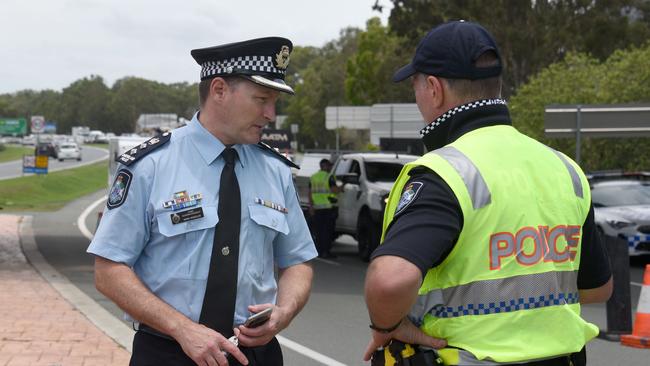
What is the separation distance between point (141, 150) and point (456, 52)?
3.69ft

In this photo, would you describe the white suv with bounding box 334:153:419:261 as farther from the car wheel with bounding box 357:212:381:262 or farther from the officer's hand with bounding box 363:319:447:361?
the officer's hand with bounding box 363:319:447:361

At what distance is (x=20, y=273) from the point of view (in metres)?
14.9

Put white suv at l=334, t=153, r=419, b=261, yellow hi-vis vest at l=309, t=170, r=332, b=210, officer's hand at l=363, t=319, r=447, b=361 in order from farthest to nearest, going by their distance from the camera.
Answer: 1. yellow hi-vis vest at l=309, t=170, r=332, b=210
2. white suv at l=334, t=153, r=419, b=261
3. officer's hand at l=363, t=319, r=447, b=361

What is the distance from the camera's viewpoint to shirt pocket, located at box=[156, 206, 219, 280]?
3.43 m

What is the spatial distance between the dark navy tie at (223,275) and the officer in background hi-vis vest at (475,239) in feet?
1.86

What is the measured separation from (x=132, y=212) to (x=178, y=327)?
40 cm

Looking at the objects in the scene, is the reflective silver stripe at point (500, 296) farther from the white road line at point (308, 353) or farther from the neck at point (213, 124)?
the white road line at point (308, 353)

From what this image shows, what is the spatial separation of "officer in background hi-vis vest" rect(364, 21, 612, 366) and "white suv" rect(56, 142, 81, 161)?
283 ft

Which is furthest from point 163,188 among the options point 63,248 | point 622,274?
point 63,248

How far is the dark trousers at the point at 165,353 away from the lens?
3.46 metres

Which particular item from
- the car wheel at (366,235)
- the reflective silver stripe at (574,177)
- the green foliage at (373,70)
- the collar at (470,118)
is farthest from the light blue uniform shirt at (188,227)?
the green foliage at (373,70)

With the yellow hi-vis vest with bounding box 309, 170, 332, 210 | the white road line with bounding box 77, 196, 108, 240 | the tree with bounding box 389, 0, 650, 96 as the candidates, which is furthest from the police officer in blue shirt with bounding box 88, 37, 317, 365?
the tree with bounding box 389, 0, 650, 96

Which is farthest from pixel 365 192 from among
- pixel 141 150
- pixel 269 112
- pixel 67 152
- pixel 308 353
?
pixel 67 152

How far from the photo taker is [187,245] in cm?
346
